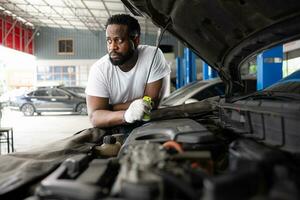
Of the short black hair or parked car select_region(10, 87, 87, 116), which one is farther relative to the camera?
parked car select_region(10, 87, 87, 116)

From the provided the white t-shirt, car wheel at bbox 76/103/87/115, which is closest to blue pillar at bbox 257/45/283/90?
the white t-shirt

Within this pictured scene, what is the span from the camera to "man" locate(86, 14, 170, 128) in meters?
1.99

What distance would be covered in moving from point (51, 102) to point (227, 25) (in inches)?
420

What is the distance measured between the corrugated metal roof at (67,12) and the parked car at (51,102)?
3215mm

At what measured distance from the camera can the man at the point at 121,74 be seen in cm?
199

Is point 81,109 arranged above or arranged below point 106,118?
below

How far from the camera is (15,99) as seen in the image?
12008 mm

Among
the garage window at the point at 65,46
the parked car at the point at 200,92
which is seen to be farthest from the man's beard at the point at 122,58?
the garage window at the point at 65,46

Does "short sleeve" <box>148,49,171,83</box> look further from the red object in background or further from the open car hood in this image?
the red object in background

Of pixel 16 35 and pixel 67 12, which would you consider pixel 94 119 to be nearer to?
pixel 67 12

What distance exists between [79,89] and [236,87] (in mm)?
11496

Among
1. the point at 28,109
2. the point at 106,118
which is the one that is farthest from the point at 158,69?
the point at 28,109

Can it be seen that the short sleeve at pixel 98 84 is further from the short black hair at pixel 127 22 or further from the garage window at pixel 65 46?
the garage window at pixel 65 46

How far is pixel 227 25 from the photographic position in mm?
1531
